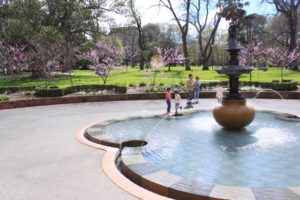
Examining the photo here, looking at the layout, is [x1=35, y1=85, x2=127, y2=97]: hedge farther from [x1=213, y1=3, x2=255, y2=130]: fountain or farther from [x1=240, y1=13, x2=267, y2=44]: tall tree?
[x1=240, y1=13, x2=267, y2=44]: tall tree

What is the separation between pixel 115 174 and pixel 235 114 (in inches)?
204

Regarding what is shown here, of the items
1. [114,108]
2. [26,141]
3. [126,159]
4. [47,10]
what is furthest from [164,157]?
[47,10]

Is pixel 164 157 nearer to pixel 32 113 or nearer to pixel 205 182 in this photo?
pixel 205 182

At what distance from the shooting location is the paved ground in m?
6.59

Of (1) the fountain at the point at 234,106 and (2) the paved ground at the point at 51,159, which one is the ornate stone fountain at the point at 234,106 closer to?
(1) the fountain at the point at 234,106

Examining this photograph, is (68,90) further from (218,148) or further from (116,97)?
(218,148)

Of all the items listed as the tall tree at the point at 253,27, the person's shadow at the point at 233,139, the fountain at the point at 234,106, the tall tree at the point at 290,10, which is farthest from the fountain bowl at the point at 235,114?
the tall tree at the point at 253,27

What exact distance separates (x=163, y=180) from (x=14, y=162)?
411cm

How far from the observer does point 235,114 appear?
11188mm

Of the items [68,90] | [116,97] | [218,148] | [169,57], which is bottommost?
[218,148]

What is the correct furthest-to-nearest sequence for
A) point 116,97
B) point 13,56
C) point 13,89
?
point 13,56, point 13,89, point 116,97

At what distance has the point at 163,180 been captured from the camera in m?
6.75

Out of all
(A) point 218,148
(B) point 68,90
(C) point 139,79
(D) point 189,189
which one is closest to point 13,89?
(B) point 68,90

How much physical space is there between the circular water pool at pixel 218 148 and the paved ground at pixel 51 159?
52.2 inches
